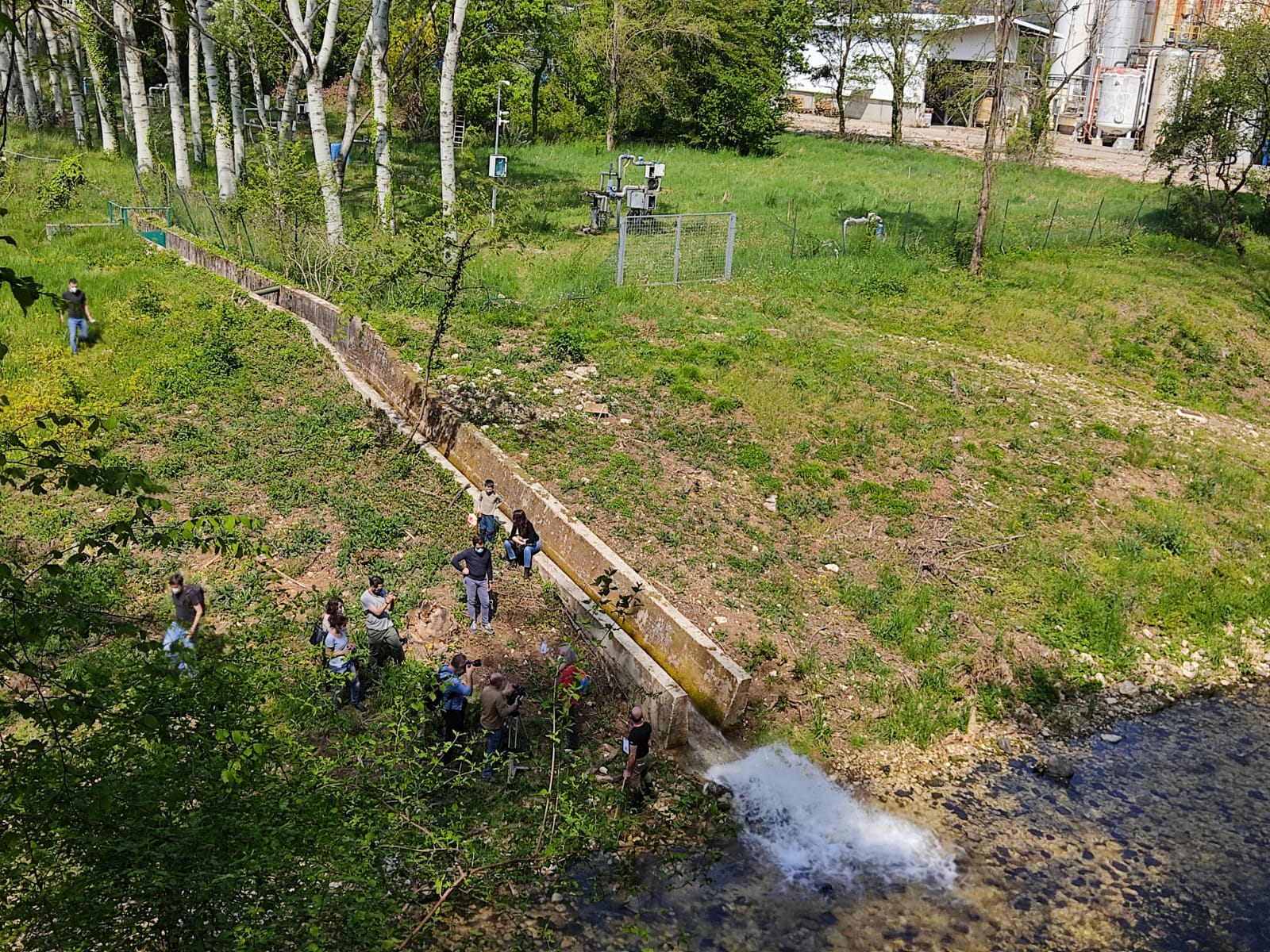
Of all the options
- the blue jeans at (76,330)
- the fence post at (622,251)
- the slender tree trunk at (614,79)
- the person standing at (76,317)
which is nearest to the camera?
the person standing at (76,317)

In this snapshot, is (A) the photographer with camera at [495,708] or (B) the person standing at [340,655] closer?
(A) the photographer with camera at [495,708]

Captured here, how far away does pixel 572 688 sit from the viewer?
8.88m

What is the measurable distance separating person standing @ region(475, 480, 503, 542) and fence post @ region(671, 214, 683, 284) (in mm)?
10497

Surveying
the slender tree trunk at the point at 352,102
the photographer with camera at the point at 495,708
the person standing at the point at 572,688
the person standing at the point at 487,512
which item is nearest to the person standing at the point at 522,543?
the person standing at the point at 487,512

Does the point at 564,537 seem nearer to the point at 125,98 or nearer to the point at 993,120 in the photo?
the point at 993,120

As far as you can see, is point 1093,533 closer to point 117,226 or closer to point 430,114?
point 117,226

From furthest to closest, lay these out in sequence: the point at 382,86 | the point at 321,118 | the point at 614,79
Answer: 1. the point at 614,79
2. the point at 382,86
3. the point at 321,118

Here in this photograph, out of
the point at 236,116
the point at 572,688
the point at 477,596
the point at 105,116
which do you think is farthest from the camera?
the point at 105,116

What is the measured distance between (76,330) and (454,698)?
463 inches

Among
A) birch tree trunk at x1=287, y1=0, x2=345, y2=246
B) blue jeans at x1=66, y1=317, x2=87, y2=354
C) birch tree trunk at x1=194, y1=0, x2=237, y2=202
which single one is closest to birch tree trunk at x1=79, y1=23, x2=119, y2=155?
birch tree trunk at x1=194, y1=0, x2=237, y2=202

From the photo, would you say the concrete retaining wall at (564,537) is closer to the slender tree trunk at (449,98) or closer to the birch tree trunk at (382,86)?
the birch tree trunk at (382,86)

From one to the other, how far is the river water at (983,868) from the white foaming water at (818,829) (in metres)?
0.02

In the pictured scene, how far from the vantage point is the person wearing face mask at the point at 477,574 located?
1091cm

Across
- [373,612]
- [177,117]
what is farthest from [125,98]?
[373,612]
